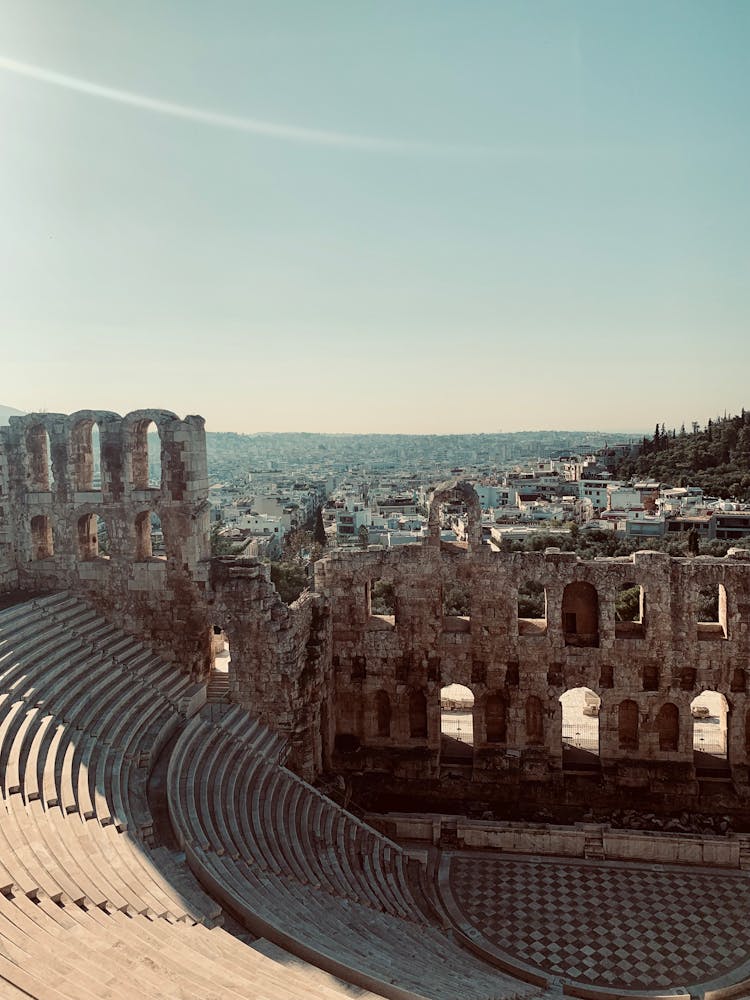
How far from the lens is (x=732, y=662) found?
21.3 m

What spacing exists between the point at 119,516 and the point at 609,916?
1610 cm

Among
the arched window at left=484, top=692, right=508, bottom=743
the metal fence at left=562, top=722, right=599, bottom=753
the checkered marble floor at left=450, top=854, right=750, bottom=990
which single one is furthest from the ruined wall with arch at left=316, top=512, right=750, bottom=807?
the checkered marble floor at left=450, top=854, right=750, bottom=990

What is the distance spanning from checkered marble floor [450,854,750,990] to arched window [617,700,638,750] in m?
4.34

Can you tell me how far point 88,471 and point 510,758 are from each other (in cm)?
1514

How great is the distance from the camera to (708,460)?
9856 centimetres

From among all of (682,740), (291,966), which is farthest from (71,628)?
(682,740)

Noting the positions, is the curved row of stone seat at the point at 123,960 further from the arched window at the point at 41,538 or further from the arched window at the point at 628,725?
the arched window at the point at 628,725

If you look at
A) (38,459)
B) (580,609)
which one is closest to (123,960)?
(38,459)

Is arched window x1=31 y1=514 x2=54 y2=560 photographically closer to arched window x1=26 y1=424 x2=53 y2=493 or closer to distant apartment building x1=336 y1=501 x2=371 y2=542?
arched window x1=26 y1=424 x2=53 y2=493

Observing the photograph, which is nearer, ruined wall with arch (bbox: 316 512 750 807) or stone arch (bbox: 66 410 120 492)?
ruined wall with arch (bbox: 316 512 750 807)

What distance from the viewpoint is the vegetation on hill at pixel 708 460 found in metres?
91.0

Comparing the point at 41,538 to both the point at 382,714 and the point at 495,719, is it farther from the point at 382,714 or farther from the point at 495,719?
the point at 495,719

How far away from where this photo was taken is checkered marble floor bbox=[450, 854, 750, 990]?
15.2m

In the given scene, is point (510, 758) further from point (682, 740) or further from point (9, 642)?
point (9, 642)
